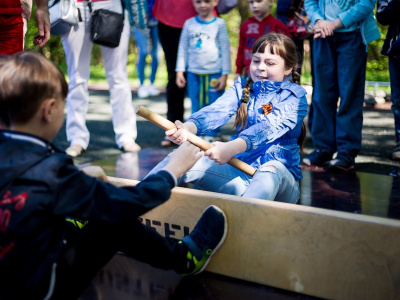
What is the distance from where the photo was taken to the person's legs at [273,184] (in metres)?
2.18

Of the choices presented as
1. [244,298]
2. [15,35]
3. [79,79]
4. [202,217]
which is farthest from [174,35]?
[244,298]

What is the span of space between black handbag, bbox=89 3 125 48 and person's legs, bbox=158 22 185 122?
0.68 meters

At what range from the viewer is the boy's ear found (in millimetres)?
1488

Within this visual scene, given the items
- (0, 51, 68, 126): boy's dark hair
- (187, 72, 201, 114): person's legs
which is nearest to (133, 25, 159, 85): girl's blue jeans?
(187, 72, 201, 114): person's legs

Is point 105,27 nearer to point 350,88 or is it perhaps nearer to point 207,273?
point 350,88

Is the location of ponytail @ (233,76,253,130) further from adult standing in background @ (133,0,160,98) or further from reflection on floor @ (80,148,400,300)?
adult standing in background @ (133,0,160,98)

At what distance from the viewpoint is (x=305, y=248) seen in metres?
1.86

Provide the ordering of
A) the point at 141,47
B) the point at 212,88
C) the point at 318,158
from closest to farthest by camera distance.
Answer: the point at 318,158 < the point at 212,88 < the point at 141,47

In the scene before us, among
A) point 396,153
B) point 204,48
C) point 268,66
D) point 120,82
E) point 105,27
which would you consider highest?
point 105,27

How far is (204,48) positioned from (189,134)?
2188 millimetres

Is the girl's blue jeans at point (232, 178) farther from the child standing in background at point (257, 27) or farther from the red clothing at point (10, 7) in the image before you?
the child standing in background at point (257, 27)

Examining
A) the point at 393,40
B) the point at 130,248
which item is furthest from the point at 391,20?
the point at 130,248

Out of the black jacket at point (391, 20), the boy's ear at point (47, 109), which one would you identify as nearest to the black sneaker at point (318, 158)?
the black jacket at point (391, 20)

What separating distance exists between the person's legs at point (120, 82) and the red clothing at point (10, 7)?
4.16ft
